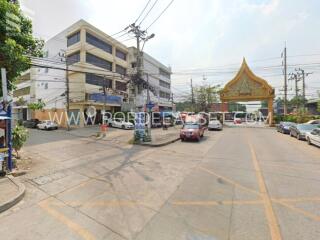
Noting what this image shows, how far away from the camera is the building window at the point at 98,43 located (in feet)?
96.6

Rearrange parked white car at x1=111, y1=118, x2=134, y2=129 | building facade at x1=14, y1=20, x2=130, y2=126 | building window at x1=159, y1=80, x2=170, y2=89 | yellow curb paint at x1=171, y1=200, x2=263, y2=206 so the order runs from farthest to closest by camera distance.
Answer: building window at x1=159, y1=80, x2=170, y2=89, building facade at x1=14, y1=20, x2=130, y2=126, parked white car at x1=111, y1=118, x2=134, y2=129, yellow curb paint at x1=171, y1=200, x2=263, y2=206

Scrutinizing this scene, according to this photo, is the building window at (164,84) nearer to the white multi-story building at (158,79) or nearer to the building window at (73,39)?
the white multi-story building at (158,79)

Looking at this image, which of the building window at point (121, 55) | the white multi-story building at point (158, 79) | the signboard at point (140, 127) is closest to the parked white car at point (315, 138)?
the signboard at point (140, 127)

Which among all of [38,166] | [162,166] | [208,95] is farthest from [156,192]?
[208,95]

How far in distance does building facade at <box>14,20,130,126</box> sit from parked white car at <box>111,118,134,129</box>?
113 inches

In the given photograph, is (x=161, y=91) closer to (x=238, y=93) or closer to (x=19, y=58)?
(x=238, y=93)

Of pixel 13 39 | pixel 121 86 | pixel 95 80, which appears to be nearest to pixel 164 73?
pixel 121 86

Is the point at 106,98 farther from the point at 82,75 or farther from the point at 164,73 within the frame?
the point at 164,73

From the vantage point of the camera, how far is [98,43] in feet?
102

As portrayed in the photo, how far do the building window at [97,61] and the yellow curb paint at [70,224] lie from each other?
27.3 m

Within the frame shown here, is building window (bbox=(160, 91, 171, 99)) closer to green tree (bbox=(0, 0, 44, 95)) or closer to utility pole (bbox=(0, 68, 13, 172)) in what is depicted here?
green tree (bbox=(0, 0, 44, 95))

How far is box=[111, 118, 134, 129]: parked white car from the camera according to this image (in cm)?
2754

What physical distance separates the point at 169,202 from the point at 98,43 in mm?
31122

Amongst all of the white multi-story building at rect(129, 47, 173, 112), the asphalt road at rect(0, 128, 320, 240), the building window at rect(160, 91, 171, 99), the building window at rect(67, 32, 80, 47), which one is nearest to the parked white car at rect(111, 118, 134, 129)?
the white multi-story building at rect(129, 47, 173, 112)
